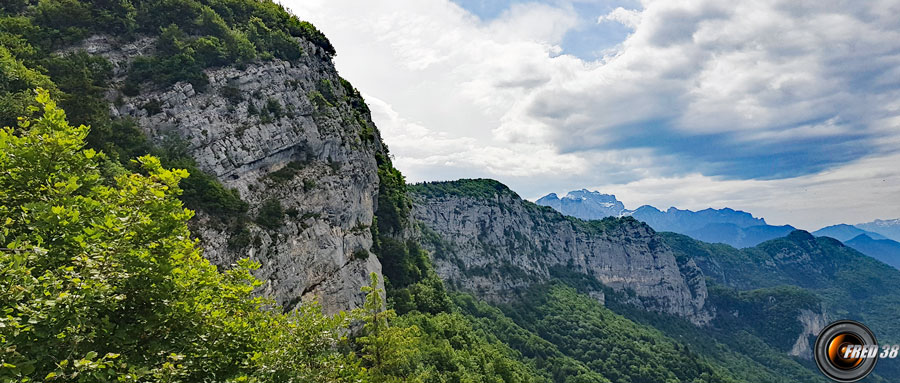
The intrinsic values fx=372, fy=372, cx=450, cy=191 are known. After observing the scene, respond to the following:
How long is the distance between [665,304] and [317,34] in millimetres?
200769

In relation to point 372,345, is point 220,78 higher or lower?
higher

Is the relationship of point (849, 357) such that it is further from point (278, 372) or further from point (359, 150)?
point (359, 150)

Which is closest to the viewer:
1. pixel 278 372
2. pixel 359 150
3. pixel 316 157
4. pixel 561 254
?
pixel 278 372

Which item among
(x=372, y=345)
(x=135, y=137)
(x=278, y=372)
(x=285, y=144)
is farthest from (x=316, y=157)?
(x=278, y=372)

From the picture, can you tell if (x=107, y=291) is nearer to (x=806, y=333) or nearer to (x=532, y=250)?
(x=532, y=250)

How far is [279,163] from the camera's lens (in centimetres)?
3872

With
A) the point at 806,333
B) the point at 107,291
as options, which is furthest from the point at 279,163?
the point at 806,333

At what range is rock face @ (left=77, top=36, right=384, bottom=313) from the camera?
103ft

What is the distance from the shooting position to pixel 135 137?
29.1 m

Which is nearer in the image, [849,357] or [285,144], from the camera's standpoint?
[849,357]

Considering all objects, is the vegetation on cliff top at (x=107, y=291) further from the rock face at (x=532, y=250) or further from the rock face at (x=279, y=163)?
the rock face at (x=532, y=250)

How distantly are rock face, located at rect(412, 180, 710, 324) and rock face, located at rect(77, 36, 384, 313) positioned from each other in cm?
8538

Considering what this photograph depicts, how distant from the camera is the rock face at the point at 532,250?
5408 inches

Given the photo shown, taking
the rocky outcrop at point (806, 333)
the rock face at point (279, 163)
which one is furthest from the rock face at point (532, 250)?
the rock face at point (279, 163)
